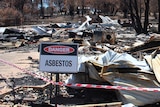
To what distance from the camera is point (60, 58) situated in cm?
763

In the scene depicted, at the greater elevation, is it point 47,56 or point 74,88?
point 47,56

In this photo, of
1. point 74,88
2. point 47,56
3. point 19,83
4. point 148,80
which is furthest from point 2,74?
point 148,80

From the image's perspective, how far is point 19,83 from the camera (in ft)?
35.9

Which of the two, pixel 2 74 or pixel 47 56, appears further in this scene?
pixel 2 74

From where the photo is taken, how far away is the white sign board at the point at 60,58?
7.61 m

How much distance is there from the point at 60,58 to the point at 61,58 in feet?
0.07

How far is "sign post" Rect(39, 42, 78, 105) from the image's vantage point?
761 cm

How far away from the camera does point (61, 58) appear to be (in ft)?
25.0

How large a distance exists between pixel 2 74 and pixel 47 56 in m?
5.80

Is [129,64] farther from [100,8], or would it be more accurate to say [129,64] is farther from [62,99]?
[100,8]

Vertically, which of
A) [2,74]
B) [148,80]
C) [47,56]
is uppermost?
[47,56]

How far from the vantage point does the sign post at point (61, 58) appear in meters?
7.61

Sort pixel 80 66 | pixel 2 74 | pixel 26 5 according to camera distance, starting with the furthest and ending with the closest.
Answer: pixel 26 5, pixel 2 74, pixel 80 66

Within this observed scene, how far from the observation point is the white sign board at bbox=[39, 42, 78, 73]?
761 cm
